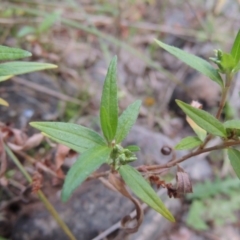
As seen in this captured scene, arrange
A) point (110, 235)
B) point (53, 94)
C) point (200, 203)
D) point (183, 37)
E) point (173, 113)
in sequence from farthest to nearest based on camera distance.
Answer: point (183, 37)
point (173, 113)
point (53, 94)
point (200, 203)
point (110, 235)

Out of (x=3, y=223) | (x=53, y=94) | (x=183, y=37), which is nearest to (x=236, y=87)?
(x=183, y=37)

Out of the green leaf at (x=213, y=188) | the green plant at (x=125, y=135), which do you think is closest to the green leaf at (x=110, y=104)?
the green plant at (x=125, y=135)

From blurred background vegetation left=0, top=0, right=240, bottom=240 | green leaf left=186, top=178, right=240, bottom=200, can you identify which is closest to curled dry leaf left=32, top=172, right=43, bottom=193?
blurred background vegetation left=0, top=0, right=240, bottom=240

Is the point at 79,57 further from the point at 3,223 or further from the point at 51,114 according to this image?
the point at 3,223

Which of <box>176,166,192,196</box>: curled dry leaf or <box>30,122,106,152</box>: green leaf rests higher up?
<box>30,122,106,152</box>: green leaf

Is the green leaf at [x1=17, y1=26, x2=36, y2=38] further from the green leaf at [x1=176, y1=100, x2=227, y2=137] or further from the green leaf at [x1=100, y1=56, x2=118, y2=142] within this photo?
the green leaf at [x1=176, y1=100, x2=227, y2=137]

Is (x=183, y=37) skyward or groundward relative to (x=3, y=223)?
skyward

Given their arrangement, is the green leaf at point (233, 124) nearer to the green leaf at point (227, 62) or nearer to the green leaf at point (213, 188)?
the green leaf at point (227, 62)
